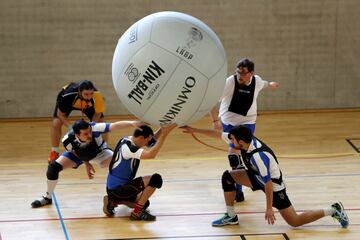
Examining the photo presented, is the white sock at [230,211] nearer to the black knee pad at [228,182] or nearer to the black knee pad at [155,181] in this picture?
the black knee pad at [228,182]

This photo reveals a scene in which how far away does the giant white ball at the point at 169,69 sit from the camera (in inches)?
212

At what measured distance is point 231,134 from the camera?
20.9 feet

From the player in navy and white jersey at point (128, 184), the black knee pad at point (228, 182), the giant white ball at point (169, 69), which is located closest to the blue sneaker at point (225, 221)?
the black knee pad at point (228, 182)

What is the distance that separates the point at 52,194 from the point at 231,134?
217cm

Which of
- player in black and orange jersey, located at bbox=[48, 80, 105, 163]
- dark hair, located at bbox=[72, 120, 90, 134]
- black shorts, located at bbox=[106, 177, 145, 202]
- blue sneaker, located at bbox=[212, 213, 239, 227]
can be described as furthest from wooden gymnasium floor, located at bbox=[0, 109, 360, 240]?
dark hair, located at bbox=[72, 120, 90, 134]

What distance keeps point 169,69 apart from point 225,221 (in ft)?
6.15

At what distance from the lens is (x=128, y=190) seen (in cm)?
679

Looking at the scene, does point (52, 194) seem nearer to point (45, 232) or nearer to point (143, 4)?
point (45, 232)

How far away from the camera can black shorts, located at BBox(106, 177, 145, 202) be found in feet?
22.3

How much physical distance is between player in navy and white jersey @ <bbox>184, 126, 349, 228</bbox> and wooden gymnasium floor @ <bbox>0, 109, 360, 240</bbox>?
0.12 metres

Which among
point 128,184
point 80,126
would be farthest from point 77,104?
point 128,184

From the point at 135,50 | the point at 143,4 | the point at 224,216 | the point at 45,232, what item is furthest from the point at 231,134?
the point at 143,4

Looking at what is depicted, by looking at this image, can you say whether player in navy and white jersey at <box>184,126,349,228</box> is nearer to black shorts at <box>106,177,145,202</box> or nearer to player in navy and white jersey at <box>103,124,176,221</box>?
player in navy and white jersey at <box>103,124,176,221</box>

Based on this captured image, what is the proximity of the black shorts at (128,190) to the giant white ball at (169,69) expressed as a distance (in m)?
1.32
